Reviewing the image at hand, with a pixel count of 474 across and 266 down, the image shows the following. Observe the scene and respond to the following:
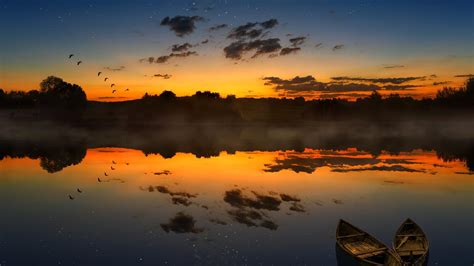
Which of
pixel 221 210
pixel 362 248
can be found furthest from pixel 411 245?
pixel 221 210

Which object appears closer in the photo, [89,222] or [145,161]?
Answer: [89,222]

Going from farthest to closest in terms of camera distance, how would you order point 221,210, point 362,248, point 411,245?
1. point 221,210
2. point 411,245
3. point 362,248

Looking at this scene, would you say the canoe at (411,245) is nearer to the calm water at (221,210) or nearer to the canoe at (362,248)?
the canoe at (362,248)

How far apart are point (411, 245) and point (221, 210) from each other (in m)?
16.9

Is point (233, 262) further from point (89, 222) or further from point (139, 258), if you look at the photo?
point (89, 222)

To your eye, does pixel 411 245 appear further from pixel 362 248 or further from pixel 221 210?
pixel 221 210

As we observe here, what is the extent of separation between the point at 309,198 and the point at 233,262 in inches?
707

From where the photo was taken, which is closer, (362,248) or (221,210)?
(362,248)

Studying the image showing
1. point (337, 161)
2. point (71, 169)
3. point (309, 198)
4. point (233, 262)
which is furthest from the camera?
point (337, 161)

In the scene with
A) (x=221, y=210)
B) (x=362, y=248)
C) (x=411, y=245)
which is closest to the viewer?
(x=362, y=248)

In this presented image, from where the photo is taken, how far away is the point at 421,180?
Result: 52.1 meters

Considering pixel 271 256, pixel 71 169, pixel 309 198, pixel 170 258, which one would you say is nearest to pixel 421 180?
pixel 309 198

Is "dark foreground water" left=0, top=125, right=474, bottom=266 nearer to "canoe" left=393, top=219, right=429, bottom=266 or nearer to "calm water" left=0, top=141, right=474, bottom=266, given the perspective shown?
"calm water" left=0, top=141, right=474, bottom=266

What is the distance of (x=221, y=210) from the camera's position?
122 feet
